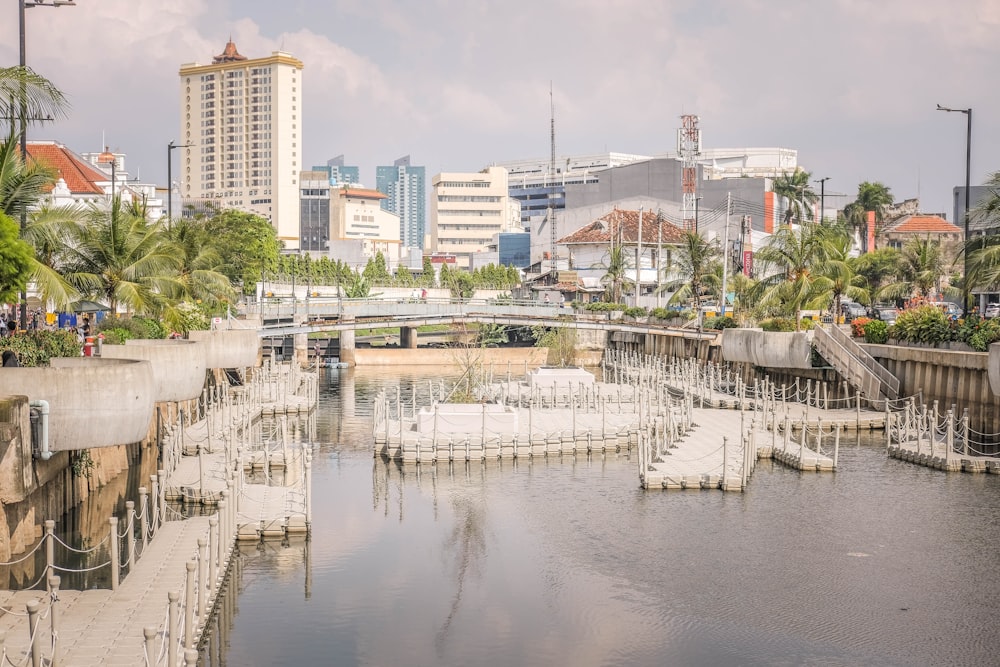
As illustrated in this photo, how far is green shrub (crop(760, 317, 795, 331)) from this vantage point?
68.6 m

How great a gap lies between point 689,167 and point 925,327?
93.9 m

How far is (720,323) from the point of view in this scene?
83.7 metres

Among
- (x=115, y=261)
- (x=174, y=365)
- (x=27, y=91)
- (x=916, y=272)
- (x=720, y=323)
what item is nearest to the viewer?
(x=27, y=91)

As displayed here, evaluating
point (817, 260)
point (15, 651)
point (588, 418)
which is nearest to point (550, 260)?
point (817, 260)

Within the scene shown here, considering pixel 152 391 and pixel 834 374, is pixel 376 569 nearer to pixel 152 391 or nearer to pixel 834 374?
pixel 152 391

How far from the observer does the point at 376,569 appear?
107 ft

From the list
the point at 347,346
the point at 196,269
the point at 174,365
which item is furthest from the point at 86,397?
the point at 347,346

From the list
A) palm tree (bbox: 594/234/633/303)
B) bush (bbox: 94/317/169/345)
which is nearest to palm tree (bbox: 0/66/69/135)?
bush (bbox: 94/317/169/345)

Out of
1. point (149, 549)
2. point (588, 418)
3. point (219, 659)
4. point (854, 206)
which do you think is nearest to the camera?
point (219, 659)

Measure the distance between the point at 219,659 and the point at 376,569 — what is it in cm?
820

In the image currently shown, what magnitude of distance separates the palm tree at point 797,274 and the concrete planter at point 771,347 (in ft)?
4.20

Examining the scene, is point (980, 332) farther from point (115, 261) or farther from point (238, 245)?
point (238, 245)

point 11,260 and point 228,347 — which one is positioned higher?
point 11,260

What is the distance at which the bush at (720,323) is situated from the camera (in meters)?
80.5
